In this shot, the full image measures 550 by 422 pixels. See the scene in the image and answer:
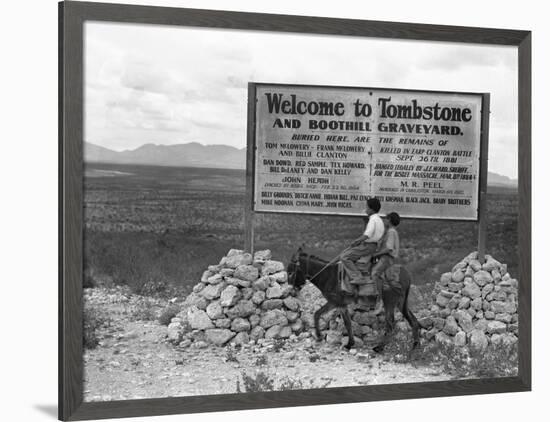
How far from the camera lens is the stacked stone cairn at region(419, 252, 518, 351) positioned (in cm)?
1267

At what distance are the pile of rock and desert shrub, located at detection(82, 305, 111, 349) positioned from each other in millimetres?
879

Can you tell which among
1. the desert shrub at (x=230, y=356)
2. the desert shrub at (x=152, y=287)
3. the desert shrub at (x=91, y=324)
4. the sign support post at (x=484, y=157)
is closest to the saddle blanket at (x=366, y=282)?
the sign support post at (x=484, y=157)

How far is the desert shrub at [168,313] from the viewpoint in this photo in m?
11.8

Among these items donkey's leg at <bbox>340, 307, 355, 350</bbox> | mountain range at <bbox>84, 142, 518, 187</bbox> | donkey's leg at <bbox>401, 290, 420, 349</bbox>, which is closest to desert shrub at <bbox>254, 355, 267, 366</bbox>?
donkey's leg at <bbox>340, 307, 355, 350</bbox>

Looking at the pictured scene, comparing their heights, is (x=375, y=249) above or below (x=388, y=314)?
above

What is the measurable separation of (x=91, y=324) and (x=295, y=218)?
9.12 feet

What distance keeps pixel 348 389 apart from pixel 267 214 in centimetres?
230

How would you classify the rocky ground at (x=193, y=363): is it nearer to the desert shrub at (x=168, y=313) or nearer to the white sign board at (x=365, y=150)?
the desert shrub at (x=168, y=313)

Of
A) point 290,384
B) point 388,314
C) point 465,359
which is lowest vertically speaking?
point 290,384

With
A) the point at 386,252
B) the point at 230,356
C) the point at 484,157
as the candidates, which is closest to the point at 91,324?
the point at 230,356

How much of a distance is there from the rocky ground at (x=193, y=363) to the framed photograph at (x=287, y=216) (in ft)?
0.08

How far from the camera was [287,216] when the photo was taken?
12.0 metres

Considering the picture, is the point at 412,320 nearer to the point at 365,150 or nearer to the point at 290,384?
the point at 290,384

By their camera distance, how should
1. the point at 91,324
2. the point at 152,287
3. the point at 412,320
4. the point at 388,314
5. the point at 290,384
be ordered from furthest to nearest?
1. the point at 412,320
2. the point at 388,314
3. the point at 152,287
4. the point at 290,384
5. the point at 91,324
